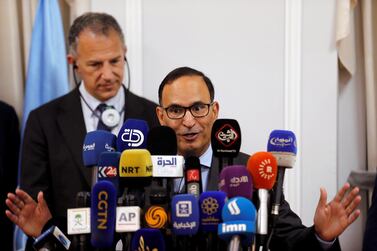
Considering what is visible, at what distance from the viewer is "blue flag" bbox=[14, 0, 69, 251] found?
11.7 feet

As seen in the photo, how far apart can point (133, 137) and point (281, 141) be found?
1.41ft

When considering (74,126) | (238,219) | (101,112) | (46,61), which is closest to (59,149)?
(74,126)

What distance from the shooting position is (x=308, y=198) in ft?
11.2

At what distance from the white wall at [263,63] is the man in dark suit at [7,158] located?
70 centimetres

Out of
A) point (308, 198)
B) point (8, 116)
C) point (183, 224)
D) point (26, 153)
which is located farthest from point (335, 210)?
point (8, 116)

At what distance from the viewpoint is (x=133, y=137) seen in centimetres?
194

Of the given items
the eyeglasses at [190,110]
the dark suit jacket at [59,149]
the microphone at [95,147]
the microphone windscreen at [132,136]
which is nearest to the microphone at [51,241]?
the microphone at [95,147]

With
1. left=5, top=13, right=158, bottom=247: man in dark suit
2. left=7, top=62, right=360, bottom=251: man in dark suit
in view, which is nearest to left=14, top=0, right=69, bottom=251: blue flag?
left=5, top=13, right=158, bottom=247: man in dark suit

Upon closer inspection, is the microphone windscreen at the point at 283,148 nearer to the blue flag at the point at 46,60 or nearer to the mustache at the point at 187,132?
the mustache at the point at 187,132

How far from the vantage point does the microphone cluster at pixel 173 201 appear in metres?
1.66

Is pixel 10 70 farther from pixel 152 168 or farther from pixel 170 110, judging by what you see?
pixel 152 168

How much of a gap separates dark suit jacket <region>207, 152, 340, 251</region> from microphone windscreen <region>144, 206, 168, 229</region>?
26 cm

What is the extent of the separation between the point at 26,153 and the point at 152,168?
1538 mm

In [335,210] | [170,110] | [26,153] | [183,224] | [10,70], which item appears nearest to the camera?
[183,224]
